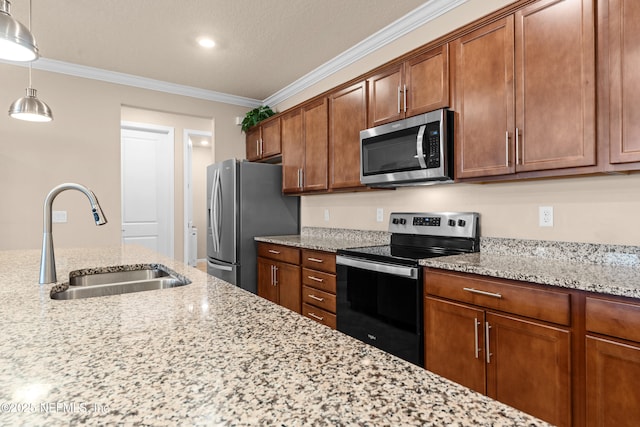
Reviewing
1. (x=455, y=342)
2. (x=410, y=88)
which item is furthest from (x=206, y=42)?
(x=455, y=342)

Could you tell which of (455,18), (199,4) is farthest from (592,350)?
(199,4)

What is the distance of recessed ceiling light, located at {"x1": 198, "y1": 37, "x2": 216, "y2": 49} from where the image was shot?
305 centimetres

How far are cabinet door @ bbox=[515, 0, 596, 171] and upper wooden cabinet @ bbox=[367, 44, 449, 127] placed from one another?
46 centimetres

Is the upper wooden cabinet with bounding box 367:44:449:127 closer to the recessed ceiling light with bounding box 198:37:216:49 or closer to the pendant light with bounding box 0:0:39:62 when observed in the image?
the recessed ceiling light with bounding box 198:37:216:49

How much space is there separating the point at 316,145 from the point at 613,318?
2559mm

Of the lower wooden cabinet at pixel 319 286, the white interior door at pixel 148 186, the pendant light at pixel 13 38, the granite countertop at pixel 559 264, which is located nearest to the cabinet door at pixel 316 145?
the lower wooden cabinet at pixel 319 286

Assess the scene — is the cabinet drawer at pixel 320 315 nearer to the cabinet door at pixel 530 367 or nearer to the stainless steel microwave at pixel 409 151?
the stainless steel microwave at pixel 409 151

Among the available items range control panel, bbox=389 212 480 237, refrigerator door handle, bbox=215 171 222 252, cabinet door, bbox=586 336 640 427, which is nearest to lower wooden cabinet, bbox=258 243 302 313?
refrigerator door handle, bbox=215 171 222 252

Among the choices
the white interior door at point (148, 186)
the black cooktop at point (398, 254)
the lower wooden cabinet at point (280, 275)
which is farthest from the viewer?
the white interior door at point (148, 186)

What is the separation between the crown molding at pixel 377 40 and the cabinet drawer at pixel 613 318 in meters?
2.10

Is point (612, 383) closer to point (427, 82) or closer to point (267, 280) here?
point (427, 82)

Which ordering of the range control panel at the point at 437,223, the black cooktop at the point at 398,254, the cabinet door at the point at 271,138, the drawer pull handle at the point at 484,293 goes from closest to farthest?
the drawer pull handle at the point at 484,293 < the black cooktop at the point at 398,254 < the range control panel at the point at 437,223 < the cabinet door at the point at 271,138

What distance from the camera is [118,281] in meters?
1.70

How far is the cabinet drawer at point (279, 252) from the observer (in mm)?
3169
